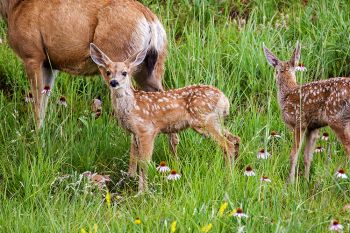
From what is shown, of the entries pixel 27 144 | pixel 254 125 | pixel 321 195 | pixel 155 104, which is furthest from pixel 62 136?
pixel 321 195

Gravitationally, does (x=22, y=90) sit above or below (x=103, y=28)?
below

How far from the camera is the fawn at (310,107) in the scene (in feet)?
24.2

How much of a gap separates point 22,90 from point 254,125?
2671mm

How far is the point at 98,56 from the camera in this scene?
8047 millimetres

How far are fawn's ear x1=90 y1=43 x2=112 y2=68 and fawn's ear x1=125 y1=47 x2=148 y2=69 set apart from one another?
0.57 feet

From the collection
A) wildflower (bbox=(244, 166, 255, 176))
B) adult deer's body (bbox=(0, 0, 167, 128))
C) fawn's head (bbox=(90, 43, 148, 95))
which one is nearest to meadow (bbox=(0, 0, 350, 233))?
wildflower (bbox=(244, 166, 255, 176))

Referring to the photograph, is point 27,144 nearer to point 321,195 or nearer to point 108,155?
point 108,155

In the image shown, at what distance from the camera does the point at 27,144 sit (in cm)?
809

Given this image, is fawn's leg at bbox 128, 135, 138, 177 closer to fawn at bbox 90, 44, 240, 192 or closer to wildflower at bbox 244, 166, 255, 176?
fawn at bbox 90, 44, 240, 192

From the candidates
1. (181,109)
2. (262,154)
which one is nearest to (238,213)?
(262,154)

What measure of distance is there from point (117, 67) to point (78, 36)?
1.14 m

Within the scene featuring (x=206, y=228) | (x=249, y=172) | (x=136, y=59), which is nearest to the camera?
(x=206, y=228)

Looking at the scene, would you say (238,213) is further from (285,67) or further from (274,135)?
(285,67)

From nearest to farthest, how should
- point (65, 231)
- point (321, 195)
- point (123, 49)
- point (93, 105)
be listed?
point (65, 231), point (321, 195), point (123, 49), point (93, 105)
